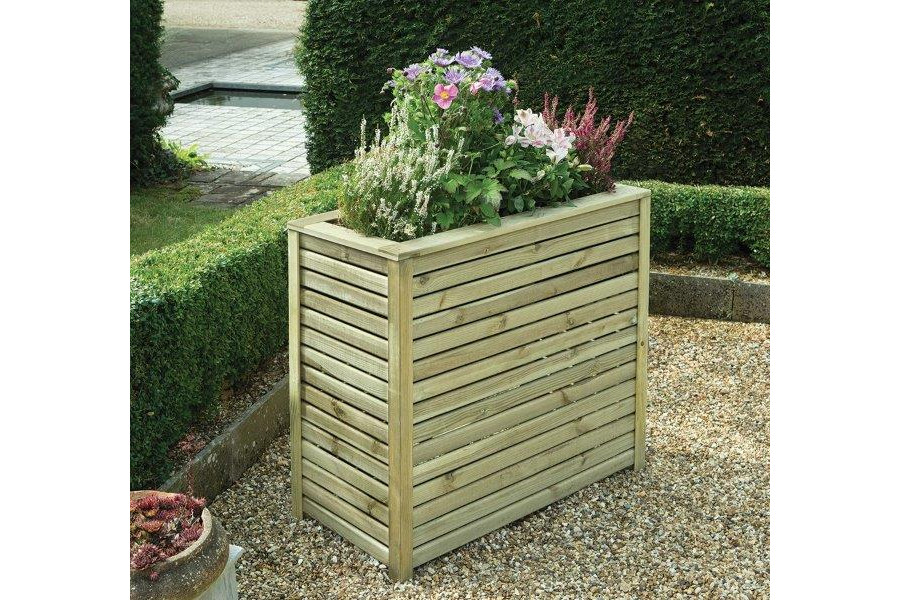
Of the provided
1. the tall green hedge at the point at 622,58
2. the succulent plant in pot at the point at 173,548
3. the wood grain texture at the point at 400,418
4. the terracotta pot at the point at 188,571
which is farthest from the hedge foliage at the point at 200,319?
the tall green hedge at the point at 622,58

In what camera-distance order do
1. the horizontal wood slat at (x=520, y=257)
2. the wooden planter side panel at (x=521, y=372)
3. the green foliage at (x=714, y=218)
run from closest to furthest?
the horizontal wood slat at (x=520, y=257) < the wooden planter side panel at (x=521, y=372) < the green foliage at (x=714, y=218)

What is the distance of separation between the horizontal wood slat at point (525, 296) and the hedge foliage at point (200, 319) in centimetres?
113

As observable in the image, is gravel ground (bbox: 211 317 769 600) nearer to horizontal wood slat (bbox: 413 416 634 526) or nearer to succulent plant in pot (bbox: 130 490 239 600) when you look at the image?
horizontal wood slat (bbox: 413 416 634 526)

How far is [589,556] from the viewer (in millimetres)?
3959

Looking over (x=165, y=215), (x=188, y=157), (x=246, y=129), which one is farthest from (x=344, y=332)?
(x=246, y=129)

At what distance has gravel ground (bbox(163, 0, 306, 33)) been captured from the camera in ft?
71.5

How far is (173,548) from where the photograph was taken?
3.09m

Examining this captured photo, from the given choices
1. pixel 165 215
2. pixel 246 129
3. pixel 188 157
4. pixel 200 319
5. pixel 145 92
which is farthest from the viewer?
pixel 246 129

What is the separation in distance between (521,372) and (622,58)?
3.94m

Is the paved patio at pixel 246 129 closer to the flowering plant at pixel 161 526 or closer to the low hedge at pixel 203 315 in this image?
the low hedge at pixel 203 315

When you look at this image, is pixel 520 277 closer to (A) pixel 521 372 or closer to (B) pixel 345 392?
(A) pixel 521 372

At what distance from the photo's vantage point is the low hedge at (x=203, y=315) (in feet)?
13.0

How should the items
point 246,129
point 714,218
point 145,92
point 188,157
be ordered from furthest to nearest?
point 246,129 → point 188,157 → point 145,92 → point 714,218

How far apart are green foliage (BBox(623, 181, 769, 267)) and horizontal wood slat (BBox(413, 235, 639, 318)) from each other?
94.6 inches
